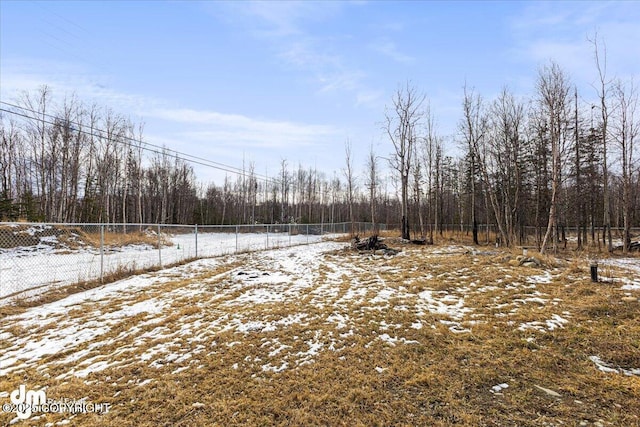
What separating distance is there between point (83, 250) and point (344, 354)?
482 inches

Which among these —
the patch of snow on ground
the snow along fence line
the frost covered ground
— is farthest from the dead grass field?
the snow along fence line

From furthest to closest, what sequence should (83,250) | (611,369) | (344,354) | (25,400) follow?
(83,250) < (344,354) < (611,369) < (25,400)

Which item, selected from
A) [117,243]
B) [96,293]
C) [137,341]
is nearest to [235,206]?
[117,243]

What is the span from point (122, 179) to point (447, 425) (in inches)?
1374

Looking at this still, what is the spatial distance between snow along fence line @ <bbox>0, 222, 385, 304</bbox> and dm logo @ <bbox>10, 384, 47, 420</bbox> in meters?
3.86

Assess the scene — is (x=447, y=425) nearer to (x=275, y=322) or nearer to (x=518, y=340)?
(x=518, y=340)

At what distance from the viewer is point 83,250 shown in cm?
1090

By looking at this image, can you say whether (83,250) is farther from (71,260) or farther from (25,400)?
(25,400)

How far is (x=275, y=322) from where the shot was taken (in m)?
4.97

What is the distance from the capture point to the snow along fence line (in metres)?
7.94

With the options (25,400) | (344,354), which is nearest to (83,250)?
(25,400)

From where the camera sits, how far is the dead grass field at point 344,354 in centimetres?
266

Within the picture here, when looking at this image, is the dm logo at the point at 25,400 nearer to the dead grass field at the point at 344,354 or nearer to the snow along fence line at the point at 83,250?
the dead grass field at the point at 344,354

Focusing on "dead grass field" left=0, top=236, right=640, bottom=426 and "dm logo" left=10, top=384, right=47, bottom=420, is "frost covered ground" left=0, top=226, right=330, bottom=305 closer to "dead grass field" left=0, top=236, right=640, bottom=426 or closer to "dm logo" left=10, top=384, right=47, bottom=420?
"dead grass field" left=0, top=236, right=640, bottom=426
